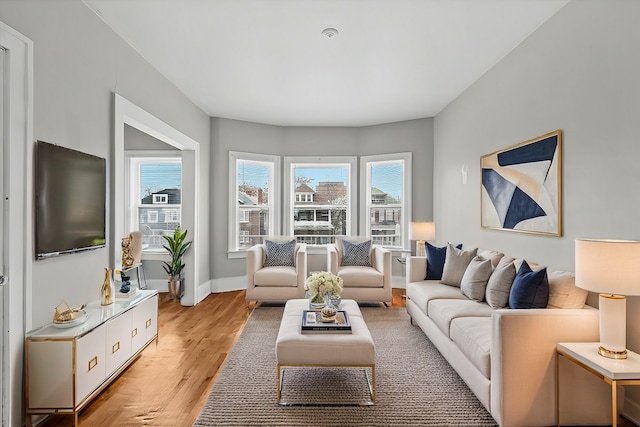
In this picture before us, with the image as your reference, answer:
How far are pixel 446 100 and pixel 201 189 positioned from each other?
3.71m

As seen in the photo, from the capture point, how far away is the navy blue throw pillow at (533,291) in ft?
8.03

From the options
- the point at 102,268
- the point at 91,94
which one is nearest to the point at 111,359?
the point at 102,268

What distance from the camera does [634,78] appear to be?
211cm

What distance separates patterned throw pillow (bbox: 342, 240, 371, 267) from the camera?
16.8 ft

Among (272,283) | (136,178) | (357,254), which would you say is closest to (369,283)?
(357,254)

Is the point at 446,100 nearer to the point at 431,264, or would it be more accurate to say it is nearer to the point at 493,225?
the point at 493,225

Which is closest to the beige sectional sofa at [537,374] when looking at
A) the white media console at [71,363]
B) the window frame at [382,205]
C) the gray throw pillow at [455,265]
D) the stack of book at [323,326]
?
the stack of book at [323,326]

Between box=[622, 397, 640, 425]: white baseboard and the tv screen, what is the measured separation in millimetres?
3713

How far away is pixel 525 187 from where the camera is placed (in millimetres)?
3199

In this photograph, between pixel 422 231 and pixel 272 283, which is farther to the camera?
pixel 422 231

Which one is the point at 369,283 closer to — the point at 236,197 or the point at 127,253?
the point at 236,197

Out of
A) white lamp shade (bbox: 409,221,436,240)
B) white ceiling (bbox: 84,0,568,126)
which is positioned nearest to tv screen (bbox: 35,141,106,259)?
white ceiling (bbox: 84,0,568,126)

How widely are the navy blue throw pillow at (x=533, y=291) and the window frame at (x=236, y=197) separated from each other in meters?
4.18

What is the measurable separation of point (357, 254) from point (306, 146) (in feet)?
7.22
